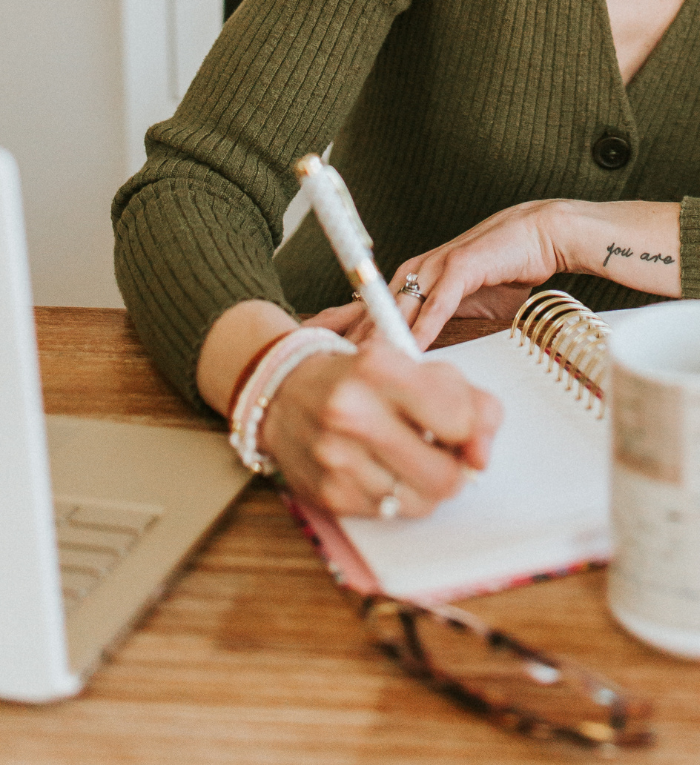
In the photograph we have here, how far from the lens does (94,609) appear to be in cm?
33

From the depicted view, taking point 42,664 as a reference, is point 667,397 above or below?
above

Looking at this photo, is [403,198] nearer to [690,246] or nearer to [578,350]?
[690,246]

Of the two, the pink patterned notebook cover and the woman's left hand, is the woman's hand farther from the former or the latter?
the pink patterned notebook cover

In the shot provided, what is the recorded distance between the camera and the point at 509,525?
0.37 m

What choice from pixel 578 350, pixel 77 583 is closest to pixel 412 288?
pixel 578 350

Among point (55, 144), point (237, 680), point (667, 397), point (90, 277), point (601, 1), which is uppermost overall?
point (601, 1)

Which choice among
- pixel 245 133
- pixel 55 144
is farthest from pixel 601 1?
pixel 55 144

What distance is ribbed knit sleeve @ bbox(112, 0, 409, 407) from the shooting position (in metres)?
0.61

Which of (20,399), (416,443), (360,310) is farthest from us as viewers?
(360,310)

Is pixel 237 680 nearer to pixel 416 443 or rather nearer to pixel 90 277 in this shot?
pixel 416 443

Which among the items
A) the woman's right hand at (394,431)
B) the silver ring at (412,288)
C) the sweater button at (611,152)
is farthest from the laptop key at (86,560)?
the sweater button at (611,152)

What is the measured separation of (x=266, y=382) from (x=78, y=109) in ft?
6.31

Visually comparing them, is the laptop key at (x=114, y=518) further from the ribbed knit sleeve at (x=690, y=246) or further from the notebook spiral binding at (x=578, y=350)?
the ribbed knit sleeve at (x=690, y=246)

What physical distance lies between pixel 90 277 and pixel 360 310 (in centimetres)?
182
